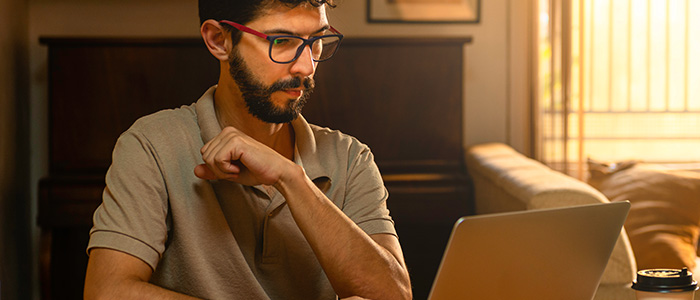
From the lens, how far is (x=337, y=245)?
1240 mm

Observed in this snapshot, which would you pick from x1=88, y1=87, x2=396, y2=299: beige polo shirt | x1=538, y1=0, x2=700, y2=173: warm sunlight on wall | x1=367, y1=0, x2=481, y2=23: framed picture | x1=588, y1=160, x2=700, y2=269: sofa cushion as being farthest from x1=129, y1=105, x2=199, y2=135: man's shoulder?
x1=367, y1=0, x2=481, y2=23: framed picture

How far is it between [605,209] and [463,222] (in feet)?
0.85

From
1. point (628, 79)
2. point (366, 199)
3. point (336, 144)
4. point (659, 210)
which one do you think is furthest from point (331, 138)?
point (628, 79)

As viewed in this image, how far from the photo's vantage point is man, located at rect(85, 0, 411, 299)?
3.91 ft

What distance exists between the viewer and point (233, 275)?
1.30m

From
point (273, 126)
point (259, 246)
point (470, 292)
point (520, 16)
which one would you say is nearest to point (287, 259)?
point (259, 246)

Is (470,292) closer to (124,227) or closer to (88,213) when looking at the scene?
(124,227)

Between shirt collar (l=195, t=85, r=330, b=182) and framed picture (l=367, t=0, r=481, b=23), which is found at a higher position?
framed picture (l=367, t=0, r=481, b=23)

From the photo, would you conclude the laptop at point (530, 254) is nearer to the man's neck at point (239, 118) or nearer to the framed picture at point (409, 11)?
the man's neck at point (239, 118)

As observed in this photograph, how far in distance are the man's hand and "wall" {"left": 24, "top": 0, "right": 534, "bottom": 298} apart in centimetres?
225

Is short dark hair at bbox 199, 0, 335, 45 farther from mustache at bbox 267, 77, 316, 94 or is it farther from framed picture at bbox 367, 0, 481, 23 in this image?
framed picture at bbox 367, 0, 481, 23

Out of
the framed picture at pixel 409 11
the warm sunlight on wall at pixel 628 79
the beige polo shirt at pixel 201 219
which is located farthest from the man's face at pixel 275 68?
the framed picture at pixel 409 11

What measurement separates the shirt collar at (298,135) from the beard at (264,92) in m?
0.08

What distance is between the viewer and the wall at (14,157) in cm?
297
